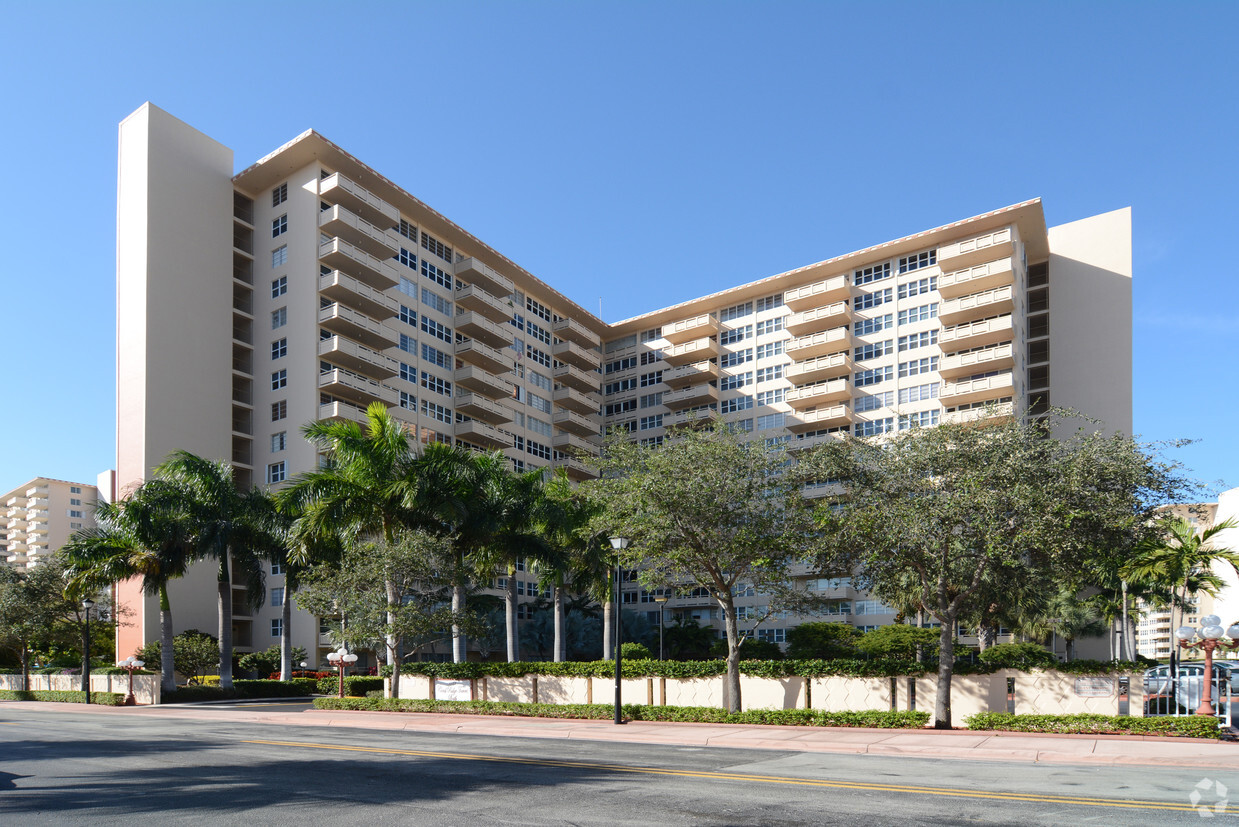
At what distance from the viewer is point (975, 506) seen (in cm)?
2522

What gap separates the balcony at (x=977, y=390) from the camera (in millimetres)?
73562

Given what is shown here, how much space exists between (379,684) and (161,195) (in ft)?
145

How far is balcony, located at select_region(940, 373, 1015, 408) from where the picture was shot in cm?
7356

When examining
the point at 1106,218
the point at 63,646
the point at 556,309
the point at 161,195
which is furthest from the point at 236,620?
the point at 1106,218

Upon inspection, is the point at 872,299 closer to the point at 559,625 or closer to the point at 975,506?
the point at 559,625

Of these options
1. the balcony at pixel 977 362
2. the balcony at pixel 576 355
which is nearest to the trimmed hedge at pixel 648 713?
the balcony at pixel 977 362

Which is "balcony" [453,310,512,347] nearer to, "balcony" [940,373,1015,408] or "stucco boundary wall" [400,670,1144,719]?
"balcony" [940,373,1015,408]

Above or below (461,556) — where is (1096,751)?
below

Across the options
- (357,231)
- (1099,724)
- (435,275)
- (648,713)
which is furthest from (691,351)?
(1099,724)

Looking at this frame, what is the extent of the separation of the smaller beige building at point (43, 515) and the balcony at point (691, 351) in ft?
421

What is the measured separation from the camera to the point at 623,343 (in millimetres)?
101562

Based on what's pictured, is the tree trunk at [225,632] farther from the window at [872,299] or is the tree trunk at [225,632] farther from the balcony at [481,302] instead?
the window at [872,299]

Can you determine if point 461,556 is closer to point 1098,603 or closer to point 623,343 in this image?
point 1098,603

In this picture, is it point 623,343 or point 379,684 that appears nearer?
point 379,684
